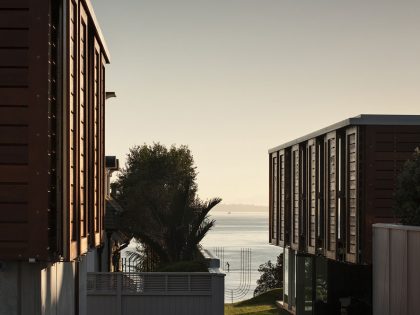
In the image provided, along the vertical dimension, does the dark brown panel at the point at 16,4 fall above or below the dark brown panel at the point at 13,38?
above

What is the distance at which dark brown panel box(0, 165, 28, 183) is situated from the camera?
14.1 metres

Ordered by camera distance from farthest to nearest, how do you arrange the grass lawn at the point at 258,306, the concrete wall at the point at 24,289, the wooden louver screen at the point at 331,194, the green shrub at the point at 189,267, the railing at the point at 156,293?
the grass lawn at the point at 258,306 → the wooden louver screen at the point at 331,194 → the green shrub at the point at 189,267 → the railing at the point at 156,293 → the concrete wall at the point at 24,289

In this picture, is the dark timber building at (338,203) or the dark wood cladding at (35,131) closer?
the dark wood cladding at (35,131)

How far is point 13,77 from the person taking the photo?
14.1 meters

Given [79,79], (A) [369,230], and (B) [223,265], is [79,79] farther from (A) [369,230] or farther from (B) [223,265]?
(B) [223,265]

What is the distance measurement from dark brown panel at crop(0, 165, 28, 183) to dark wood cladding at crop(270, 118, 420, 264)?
15.4m

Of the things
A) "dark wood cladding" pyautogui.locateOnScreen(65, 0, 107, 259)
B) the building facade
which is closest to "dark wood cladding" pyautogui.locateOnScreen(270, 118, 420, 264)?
"dark wood cladding" pyautogui.locateOnScreen(65, 0, 107, 259)

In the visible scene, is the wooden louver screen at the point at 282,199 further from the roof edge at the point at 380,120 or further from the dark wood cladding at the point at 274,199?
the roof edge at the point at 380,120

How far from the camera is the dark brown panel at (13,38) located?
1411cm

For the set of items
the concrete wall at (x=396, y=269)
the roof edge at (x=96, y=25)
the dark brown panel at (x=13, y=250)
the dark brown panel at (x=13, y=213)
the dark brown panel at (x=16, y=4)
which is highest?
the roof edge at (x=96, y=25)

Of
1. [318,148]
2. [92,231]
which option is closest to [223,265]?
[318,148]

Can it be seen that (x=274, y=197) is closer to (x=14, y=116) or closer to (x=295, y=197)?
(x=295, y=197)

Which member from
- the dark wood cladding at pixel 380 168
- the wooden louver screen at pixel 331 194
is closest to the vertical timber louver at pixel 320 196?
the wooden louver screen at pixel 331 194

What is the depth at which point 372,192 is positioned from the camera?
2831cm
